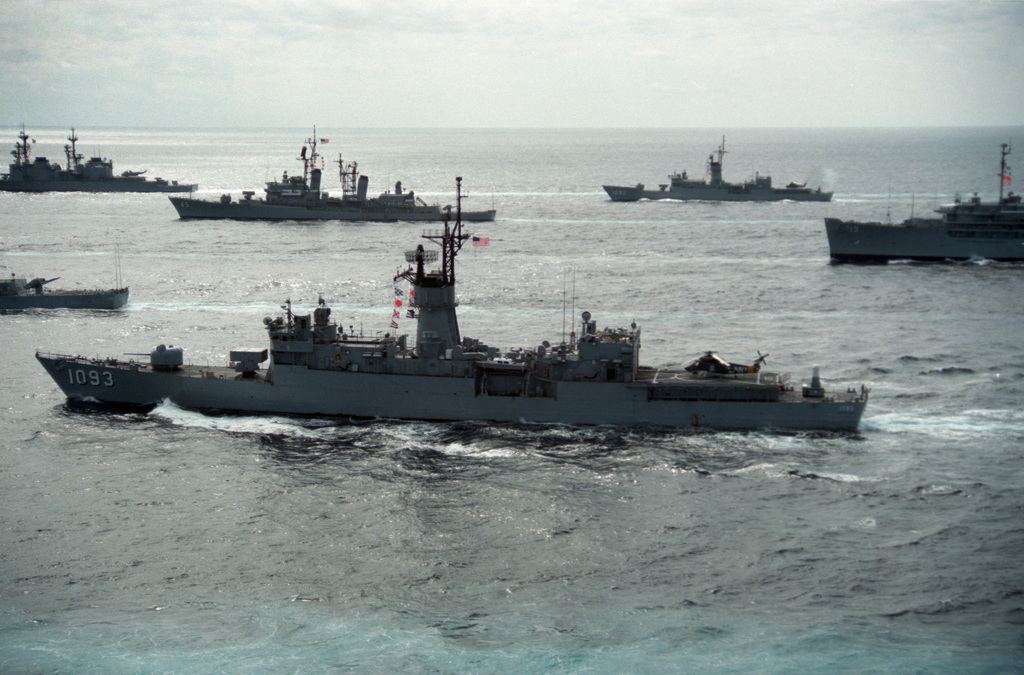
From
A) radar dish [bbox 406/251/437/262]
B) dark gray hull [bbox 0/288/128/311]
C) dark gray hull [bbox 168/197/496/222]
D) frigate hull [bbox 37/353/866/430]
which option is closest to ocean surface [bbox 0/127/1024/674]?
frigate hull [bbox 37/353/866/430]

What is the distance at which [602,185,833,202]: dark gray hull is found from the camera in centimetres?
13975

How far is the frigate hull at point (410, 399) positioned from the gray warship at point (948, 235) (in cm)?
4989

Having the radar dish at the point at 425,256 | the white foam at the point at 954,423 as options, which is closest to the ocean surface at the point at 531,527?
the white foam at the point at 954,423

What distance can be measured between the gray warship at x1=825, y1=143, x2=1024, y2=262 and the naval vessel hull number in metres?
63.4

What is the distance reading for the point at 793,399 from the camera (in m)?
40.8

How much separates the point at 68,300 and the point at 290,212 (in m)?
56.6

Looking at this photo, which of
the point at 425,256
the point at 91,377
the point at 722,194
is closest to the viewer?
the point at 425,256

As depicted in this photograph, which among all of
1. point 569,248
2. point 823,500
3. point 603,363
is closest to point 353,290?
point 569,248

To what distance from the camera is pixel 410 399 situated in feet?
140

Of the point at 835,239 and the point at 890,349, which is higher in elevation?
the point at 835,239

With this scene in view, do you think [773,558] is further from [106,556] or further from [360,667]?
[106,556]

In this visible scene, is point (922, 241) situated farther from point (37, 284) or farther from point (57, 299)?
point (37, 284)

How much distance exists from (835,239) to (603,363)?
2074 inches

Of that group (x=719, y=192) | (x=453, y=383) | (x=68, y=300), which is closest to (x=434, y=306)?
(x=453, y=383)
